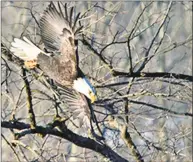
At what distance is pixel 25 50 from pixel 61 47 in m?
0.29

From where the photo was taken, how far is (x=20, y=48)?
423 centimetres

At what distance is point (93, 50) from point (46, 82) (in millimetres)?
970

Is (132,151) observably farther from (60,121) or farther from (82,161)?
(60,121)

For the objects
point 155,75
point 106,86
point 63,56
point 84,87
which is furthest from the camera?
point 155,75

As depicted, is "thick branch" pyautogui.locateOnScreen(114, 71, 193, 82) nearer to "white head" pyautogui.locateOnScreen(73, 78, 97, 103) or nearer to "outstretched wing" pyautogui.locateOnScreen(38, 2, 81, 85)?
"outstretched wing" pyautogui.locateOnScreen(38, 2, 81, 85)

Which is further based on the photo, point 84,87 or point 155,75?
point 155,75

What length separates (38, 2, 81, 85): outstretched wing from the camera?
389 cm

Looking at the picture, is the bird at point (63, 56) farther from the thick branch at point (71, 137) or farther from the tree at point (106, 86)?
the tree at point (106, 86)

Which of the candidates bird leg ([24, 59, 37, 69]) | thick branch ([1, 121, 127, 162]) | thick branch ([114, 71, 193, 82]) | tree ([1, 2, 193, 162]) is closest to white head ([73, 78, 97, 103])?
bird leg ([24, 59, 37, 69])

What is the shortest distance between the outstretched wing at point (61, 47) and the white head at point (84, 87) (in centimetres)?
4

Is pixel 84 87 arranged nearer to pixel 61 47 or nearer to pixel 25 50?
pixel 61 47

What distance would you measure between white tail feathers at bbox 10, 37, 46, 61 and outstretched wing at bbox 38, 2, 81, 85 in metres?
0.08

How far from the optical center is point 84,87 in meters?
3.81

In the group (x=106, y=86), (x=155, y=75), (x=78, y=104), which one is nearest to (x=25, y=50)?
(x=78, y=104)
